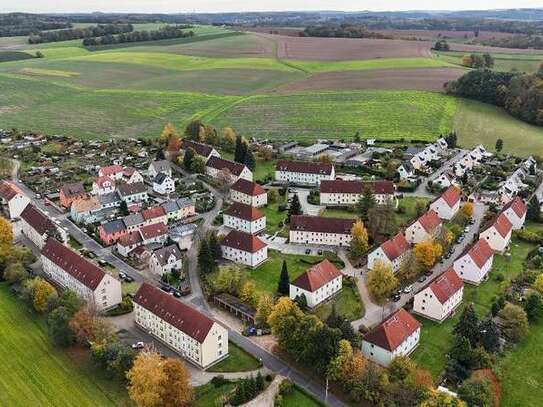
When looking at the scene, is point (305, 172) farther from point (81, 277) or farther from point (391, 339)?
point (391, 339)

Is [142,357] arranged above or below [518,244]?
above

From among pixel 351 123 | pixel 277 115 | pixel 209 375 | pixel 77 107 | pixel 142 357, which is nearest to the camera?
pixel 142 357

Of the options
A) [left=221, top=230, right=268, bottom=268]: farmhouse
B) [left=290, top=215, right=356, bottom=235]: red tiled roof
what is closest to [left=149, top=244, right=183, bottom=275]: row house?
[left=221, top=230, right=268, bottom=268]: farmhouse

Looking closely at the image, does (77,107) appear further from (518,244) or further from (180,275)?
(518,244)

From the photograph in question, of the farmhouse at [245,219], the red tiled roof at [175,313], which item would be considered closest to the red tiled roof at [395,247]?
the farmhouse at [245,219]

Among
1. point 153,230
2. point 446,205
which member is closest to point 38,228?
point 153,230

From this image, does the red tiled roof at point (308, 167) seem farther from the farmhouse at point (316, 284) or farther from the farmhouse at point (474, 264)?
the farmhouse at point (316, 284)

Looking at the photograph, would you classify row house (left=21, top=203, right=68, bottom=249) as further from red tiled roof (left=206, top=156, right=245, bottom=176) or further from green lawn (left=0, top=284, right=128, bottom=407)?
red tiled roof (left=206, top=156, right=245, bottom=176)

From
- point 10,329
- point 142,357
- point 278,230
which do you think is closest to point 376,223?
point 278,230
